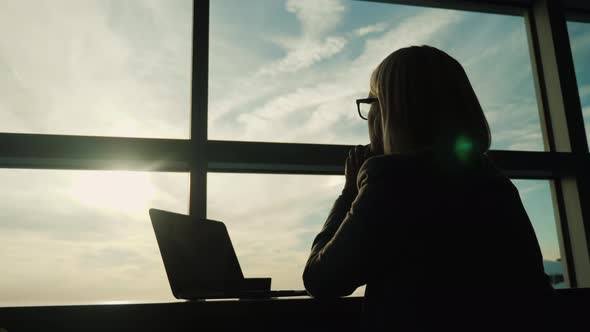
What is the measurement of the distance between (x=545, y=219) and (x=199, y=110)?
2069mm

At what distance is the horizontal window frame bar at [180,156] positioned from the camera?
2.17m

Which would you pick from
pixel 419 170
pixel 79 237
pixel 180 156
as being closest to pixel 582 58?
pixel 180 156

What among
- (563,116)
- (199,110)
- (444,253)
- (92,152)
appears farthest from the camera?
(563,116)

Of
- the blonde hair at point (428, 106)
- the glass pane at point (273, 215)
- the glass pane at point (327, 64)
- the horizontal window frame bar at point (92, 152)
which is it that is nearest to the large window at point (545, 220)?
the glass pane at point (327, 64)

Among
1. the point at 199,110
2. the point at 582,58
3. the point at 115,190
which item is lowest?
the point at 115,190

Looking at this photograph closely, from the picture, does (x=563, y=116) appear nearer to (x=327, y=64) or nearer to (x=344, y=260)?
(x=327, y=64)

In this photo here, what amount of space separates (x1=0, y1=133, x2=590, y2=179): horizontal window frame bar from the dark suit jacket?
1521mm

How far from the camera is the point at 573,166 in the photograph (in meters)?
2.77

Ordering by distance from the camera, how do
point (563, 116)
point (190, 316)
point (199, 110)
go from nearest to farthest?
1. point (190, 316)
2. point (199, 110)
3. point (563, 116)

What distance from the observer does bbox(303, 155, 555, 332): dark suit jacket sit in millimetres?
841

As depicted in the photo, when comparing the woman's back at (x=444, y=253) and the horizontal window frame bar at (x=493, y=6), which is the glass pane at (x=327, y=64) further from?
the woman's back at (x=444, y=253)

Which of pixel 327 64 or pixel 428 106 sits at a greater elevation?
pixel 327 64

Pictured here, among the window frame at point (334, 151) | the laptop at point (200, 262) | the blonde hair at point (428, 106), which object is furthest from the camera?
the window frame at point (334, 151)

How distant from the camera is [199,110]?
7.89 feet
